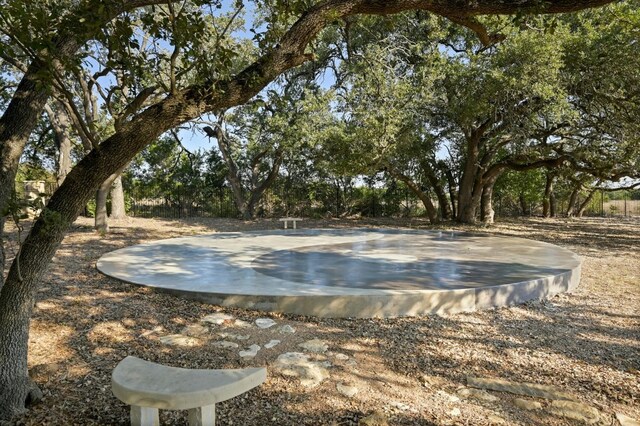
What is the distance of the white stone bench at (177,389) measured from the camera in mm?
2041

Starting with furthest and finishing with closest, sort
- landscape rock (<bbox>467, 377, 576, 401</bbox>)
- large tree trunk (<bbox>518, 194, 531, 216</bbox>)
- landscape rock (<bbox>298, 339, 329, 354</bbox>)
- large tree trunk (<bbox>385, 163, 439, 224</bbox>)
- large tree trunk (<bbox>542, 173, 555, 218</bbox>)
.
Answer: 1. large tree trunk (<bbox>518, 194, 531, 216</bbox>)
2. large tree trunk (<bbox>542, 173, 555, 218</bbox>)
3. large tree trunk (<bbox>385, 163, 439, 224</bbox>)
4. landscape rock (<bbox>298, 339, 329, 354</bbox>)
5. landscape rock (<bbox>467, 377, 576, 401</bbox>)

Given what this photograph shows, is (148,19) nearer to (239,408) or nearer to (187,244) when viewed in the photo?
(239,408)

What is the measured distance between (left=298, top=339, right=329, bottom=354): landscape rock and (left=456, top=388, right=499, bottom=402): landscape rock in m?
1.09

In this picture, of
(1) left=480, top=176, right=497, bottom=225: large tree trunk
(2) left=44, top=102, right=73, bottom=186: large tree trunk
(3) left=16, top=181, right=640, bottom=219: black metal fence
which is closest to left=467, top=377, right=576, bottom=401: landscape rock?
(2) left=44, top=102, right=73, bottom=186: large tree trunk

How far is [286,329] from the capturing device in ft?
13.1

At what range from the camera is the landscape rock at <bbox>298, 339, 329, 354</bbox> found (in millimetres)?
3500

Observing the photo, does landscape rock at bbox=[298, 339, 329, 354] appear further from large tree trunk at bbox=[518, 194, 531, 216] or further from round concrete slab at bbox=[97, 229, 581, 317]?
large tree trunk at bbox=[518, 194, 531, 216]

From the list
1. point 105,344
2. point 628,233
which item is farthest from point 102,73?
point 628,233

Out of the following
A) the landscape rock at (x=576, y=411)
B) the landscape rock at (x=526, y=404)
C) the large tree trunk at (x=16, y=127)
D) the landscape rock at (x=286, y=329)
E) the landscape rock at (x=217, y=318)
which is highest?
the large tree trunk at (x=16, y=127)

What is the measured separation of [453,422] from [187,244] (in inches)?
298

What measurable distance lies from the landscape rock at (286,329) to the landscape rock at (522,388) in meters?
1.56

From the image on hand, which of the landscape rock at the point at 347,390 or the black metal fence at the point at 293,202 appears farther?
the black metal fence at the point at 293,202

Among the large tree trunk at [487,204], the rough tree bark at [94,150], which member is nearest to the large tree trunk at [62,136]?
the rough tree bark at [94,150]

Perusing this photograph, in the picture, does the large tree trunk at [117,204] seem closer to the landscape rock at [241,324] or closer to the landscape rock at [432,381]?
the landscape rock at [241,324]
